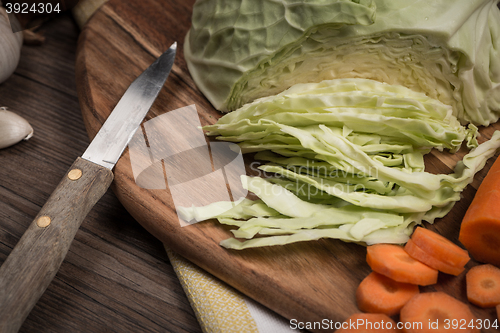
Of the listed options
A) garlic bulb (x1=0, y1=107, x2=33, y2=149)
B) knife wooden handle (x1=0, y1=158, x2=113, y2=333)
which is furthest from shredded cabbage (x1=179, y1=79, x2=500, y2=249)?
garlic bulb (x1=0, y1=107, x2=33, y2=149)

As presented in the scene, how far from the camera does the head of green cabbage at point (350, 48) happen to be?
→ 1.85 meters

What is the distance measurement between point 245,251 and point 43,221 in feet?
2.68

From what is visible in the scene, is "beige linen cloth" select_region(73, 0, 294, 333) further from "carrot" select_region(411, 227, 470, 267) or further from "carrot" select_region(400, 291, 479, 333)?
"carrot" select_region(411, 227, 470, 267)

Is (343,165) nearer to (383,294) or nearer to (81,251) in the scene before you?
(383,294)

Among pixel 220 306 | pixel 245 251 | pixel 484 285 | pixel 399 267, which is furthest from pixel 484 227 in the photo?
pixel 220 306

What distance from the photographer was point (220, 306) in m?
1.63

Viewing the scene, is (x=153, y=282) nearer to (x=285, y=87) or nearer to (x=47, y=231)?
(x=47, y=231)

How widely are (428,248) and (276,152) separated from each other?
860 mm

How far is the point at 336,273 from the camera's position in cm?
169

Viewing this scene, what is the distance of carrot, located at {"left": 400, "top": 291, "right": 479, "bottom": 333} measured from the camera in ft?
4.66

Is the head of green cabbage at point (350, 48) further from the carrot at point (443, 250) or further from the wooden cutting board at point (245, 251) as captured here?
the carrot at point (443, 250)

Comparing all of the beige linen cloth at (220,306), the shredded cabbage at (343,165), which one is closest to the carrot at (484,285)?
the shredded cabbage at (343,165)

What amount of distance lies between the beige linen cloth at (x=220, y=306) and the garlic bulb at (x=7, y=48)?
1522 mm

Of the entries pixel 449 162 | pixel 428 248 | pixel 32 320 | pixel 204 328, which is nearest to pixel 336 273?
pixel 428 248
